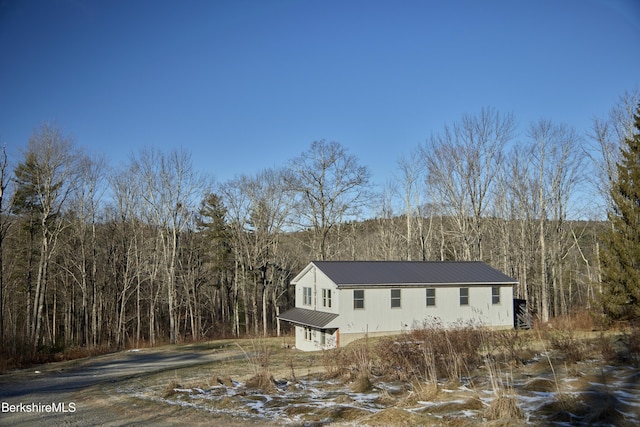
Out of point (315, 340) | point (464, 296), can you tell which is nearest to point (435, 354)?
point (315, 340)

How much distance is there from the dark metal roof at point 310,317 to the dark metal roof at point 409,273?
6.95ft

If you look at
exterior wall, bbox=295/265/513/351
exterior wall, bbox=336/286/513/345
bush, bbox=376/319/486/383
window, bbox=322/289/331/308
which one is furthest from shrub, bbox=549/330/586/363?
window, bbox=322/289/331/308

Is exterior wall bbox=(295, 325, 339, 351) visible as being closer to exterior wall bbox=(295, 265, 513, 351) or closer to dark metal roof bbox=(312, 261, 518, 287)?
exterior wall bbox=(295, 265, 513, 351)

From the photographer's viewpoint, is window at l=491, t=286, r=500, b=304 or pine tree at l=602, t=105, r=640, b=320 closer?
pine tree at l=602, t=105, r=640, b=320

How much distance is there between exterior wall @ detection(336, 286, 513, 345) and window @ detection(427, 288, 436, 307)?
0.59 feet

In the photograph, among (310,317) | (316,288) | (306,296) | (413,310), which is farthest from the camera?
(306,296)

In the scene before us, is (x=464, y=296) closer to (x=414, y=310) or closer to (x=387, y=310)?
(x=414, y=310)

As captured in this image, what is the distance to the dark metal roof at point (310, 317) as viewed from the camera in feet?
87.7

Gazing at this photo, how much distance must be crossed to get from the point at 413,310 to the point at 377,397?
18924 millimetres

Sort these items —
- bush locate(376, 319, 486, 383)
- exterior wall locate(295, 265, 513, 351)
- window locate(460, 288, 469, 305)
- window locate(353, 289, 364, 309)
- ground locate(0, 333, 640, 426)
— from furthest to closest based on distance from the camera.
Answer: window locate(460, 288, 469, 305) → window locate(353, 289, 364, 309) → exterior wall locate(295, 265, 513, 351) → bush locate(376, 319, 486, 383) → ground locate(0, 333, 640, 426)

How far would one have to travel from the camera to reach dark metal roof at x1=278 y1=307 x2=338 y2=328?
87.7ft

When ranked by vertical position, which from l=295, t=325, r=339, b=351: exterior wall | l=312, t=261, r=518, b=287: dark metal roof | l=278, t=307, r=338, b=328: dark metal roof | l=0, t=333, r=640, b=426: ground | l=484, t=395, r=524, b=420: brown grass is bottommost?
l=295, t=325, r=339, b=351: exterior wall

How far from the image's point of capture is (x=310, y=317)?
28.9 metres

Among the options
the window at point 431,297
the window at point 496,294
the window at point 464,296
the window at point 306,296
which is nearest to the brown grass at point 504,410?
the window at point 431,297
